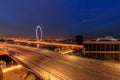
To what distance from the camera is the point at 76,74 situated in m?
39.9

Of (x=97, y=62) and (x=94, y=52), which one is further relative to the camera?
(x=94, y=52)

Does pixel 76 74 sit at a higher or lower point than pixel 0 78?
lower

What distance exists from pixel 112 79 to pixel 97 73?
4.71 meters

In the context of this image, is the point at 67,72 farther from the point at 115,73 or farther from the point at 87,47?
the point at 87,47

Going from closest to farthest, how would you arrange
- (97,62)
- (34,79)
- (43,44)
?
1. (34,79)
2. (97,62)
3. (43,44)

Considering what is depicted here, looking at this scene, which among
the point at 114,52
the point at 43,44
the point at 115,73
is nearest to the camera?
the point at 115,73

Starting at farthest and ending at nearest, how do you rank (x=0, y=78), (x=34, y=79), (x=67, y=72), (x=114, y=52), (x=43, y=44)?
1. (x=43, y=44)
2. (x=114, y=52)
3. (x=67, y=72)
4. (x=34, y=79)
5. (x=0, y=78)

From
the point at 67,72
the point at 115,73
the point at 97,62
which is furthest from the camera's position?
the point at 97,62

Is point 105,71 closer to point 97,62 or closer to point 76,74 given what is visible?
point 76,74

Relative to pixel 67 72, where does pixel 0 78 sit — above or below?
above

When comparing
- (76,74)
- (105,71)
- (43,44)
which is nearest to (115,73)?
(105,71)

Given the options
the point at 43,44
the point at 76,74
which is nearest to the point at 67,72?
the point at 76,74

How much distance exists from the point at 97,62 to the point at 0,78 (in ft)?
109

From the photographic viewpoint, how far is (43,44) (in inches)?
4749
